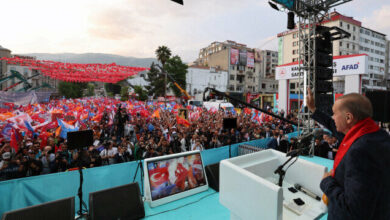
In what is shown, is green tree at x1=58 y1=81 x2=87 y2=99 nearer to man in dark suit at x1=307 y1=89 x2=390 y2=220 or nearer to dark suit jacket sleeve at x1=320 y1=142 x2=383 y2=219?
man in dark suit at x1=307 y1=89 x2=390 y2=220

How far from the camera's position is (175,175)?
4.35 m

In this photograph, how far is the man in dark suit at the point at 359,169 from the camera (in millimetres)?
1246

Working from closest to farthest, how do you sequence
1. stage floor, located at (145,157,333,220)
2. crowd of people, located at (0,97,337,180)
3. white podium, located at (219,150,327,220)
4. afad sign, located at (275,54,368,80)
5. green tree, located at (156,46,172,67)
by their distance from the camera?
white podium, located at (219,150,327,220)
stage floor, located at (145,157,333,220)
crowd of people, located at (0,97,337,180)
afad sign, located at (275,54,368,80)
green tree, located at (156,46,172,67)

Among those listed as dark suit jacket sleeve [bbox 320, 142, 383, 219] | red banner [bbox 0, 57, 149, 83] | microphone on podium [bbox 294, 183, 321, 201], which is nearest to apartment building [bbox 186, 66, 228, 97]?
red banner [bbox 0, 57, 149, 83]

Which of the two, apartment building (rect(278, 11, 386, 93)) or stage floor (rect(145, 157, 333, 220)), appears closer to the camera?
stage floor (rect(145, 157, 333, 220))

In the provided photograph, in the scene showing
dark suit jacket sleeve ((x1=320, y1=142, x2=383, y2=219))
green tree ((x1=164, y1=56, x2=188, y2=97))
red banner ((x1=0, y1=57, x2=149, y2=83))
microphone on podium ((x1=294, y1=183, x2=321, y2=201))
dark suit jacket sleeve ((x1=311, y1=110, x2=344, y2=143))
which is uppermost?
green tree ((x1=164, y1=56, x2=188, y2=97))

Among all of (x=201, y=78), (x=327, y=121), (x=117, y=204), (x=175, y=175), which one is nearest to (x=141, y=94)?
(x=201, y=78)

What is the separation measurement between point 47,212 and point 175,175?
2303mm

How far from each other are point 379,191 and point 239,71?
52.9 metres

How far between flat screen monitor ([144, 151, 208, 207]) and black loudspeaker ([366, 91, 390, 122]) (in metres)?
6.41

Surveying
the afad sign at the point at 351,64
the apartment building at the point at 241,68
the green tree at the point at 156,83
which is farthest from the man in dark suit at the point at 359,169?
the apartment building at the point at 241,68

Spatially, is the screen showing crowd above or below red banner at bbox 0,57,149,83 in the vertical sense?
below

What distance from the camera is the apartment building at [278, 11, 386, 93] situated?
44156mm

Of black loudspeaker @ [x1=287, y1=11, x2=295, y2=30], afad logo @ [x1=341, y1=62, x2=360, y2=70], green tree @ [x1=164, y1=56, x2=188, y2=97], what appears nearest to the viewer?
black loudspeaker @ [x1=287, y1=11, x2=295, y2=30]
